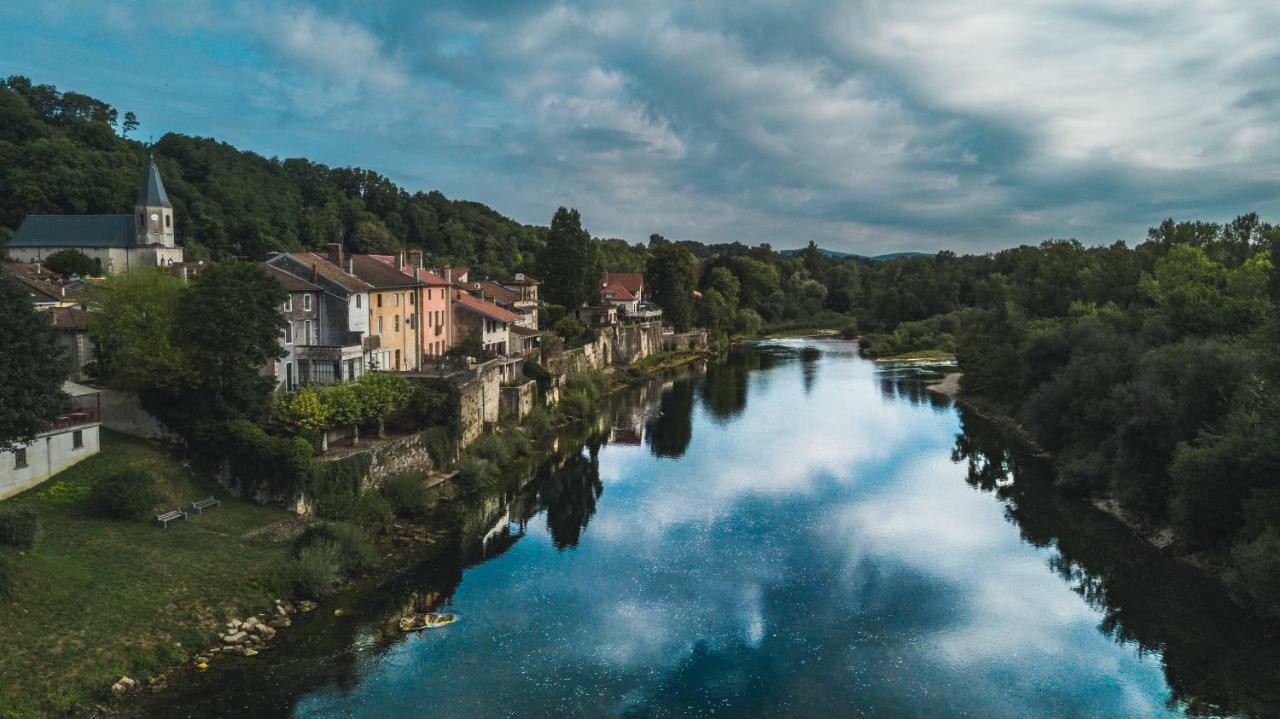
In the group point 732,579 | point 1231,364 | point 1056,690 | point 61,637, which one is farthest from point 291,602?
point 1231,364

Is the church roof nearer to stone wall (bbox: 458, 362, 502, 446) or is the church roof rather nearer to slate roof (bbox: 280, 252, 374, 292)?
slate roof (bbox: 280, 252, 374, 292)

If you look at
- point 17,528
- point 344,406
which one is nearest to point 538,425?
point 344,406

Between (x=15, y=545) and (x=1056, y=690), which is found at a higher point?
(x=15, y=545)

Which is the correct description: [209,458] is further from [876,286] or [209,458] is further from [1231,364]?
[876,286]

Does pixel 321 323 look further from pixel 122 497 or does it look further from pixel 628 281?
pixel 628 281

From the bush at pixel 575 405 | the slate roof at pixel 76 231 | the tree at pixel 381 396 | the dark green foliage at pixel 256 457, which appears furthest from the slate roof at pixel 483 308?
the slate roof at pixel 76 231

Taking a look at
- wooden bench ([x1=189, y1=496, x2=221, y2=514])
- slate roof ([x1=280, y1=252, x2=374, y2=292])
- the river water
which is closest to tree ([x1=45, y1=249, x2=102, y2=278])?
slate roof ([x1=280, y1=252, x2=374, y2=292])
